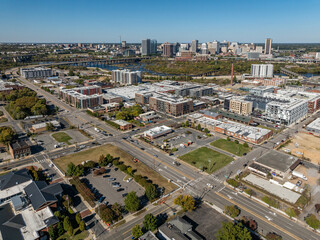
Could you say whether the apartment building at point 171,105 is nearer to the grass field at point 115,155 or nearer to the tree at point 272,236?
the grass field at point 115,155

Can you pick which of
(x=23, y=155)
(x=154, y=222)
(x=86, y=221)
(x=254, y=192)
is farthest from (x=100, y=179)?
(x=254, y=192)

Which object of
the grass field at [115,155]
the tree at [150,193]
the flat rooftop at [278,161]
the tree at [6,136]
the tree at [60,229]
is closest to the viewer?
the tree at [60,229]

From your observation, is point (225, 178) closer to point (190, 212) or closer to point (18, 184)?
point (190, 212)

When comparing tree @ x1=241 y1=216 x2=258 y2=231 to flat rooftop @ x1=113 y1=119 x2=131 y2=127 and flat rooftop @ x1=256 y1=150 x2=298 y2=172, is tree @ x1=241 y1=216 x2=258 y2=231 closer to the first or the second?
flat rooftop @ x1=256 y1=150 x2=298 y2=172

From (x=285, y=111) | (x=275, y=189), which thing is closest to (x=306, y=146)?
(x=285, y=111)

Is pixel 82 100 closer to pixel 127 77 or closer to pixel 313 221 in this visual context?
pixel 127 77

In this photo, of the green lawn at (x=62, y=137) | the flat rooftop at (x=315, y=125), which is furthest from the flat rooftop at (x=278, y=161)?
the green lawn at (x=62, y=137)

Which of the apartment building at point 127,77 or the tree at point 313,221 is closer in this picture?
the tree at point 313,221
